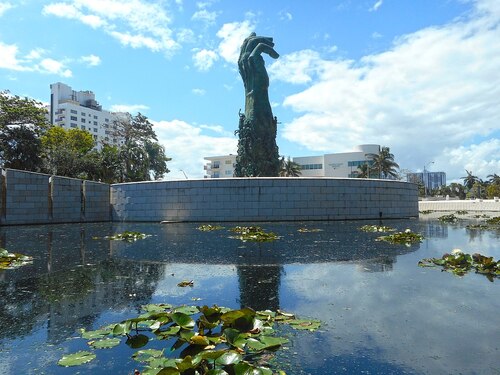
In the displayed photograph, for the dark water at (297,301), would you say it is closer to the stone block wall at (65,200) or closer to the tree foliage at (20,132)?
the stone block wall at (65,200)

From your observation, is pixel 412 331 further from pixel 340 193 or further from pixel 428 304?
pixel 340 193

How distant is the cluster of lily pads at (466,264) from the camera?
5.22 m

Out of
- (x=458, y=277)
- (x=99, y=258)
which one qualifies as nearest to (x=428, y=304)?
(x=458, y=277)

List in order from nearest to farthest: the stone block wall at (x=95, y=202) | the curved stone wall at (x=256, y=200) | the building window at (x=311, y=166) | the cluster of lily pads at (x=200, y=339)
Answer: the cluster of lily pads at (x=200, y=339), the curved stone wall at (x=256, y=200), the stone block wall at (x=95, y=202), the building window at (x=311, y=166)

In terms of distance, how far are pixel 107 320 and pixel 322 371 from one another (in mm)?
1922

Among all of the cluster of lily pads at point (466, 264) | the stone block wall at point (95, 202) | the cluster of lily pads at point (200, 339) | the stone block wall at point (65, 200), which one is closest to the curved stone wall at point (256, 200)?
the stone block wall at point (95, 202)

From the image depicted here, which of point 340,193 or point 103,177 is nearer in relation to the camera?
point 340,193

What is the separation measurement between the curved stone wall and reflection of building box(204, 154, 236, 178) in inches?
2979

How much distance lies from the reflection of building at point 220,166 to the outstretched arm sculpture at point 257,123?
222ft

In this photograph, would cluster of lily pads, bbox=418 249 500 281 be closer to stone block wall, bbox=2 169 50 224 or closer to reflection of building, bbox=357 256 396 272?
reflection of building, bbox=357 256 396 272

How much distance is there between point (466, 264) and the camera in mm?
5555

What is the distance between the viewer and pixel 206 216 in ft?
53.1

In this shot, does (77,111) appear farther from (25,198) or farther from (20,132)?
(25,198)

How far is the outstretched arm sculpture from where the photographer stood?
2455 centimetres
